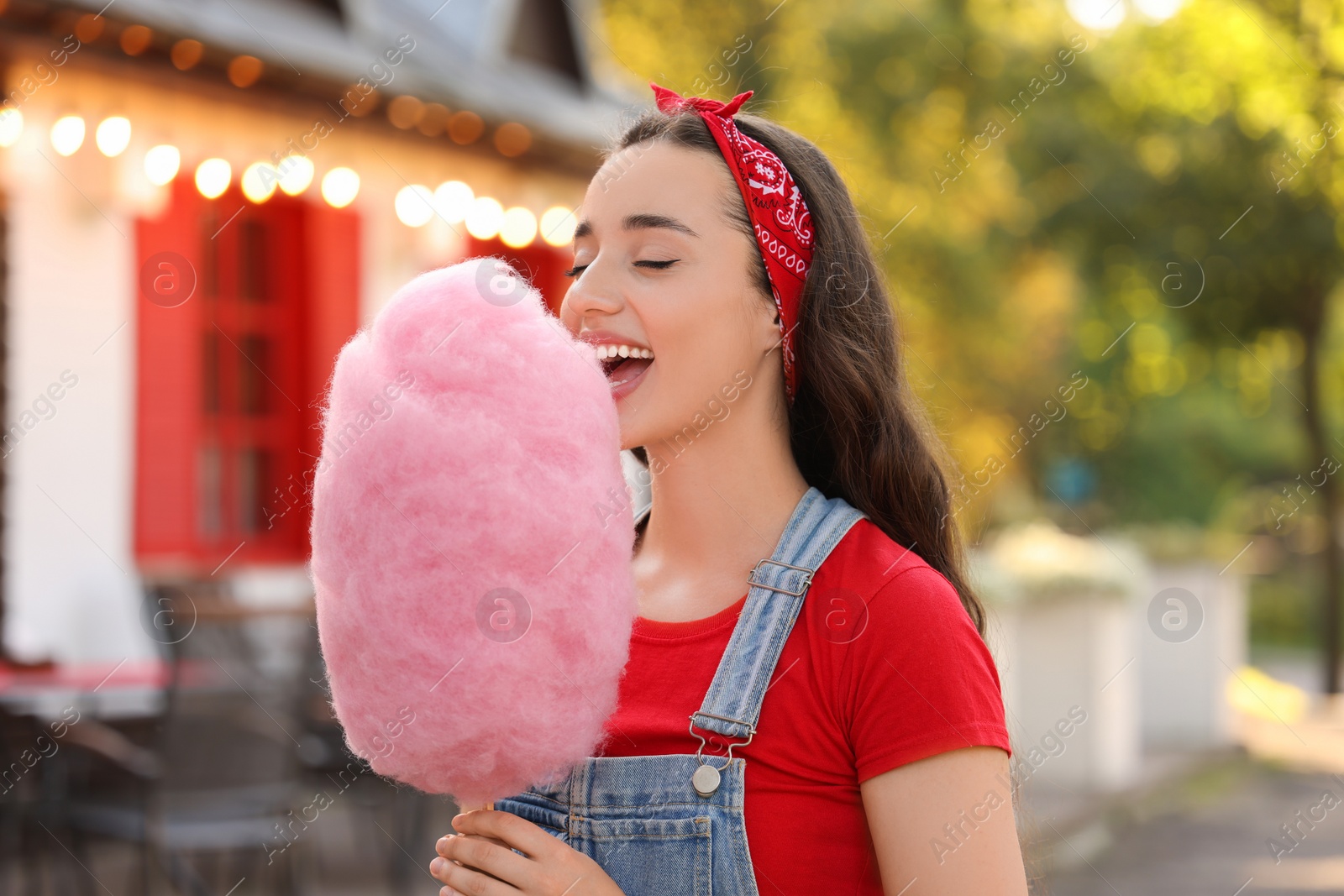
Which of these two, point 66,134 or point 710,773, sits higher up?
point 66,134

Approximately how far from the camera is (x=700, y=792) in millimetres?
1527

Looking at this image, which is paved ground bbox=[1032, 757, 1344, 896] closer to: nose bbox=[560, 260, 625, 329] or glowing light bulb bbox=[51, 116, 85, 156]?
nose bbox=[560, 260, 625, 329]

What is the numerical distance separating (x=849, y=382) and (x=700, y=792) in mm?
626

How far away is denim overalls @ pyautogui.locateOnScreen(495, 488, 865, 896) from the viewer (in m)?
1.52

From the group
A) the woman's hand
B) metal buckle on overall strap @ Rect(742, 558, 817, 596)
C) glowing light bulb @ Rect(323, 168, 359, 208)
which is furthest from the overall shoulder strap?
glowing light bulb @ Rect(323, 168, 359, 208)

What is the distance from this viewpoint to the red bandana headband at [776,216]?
1733 millimetres

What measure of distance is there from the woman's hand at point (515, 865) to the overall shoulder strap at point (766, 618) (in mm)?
220

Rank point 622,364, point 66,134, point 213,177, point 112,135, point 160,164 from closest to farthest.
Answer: point 622,364 < point 66,134 < point 112,135 < point 160,164 < point 213,177

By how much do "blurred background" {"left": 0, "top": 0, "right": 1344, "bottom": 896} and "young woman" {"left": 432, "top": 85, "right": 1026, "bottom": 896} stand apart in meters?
0.28

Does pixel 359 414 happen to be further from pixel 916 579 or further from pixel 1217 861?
pixel 1217 861

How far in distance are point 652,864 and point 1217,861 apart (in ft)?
20.3

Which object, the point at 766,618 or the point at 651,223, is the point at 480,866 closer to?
the point at 766,618

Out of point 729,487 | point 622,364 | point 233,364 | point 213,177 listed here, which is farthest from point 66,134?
point 729,487

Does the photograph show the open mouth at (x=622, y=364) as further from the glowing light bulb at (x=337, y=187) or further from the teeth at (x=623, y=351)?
the glowing light bulb at (x=337, y=187)
